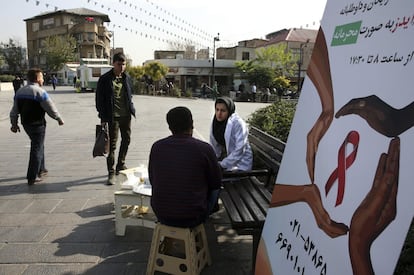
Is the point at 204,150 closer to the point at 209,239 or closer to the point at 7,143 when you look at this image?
the point at 209,239

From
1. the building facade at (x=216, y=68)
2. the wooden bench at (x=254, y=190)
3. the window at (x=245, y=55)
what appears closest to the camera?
the wooden bench at (x=254, y=190)

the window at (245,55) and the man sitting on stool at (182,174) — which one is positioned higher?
the window at (245,55)

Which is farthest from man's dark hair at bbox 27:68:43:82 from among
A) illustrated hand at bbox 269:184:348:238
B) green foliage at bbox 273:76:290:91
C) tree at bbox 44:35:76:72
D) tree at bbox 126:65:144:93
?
tree at bbox 44:35:76:72

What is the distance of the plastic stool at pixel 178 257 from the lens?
10.1 feet

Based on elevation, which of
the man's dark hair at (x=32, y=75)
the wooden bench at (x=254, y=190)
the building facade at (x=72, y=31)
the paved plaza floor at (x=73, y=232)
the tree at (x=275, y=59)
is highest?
the building facade at (x=72, y=31)

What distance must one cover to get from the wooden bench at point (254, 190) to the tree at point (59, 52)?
7167cm

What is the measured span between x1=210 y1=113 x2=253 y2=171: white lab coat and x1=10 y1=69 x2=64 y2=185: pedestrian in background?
9.21ft

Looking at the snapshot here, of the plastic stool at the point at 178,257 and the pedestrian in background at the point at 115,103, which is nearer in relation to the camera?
the plastic stool at the point at 178,257

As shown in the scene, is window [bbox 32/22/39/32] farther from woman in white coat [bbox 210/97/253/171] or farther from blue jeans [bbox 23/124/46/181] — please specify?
woman in white coat [bbox 210/97/253/171]

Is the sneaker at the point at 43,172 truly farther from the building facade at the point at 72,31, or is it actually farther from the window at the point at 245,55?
the building facade at the point at 72,31

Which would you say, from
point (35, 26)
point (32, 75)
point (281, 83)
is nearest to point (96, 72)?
point (281, 83)

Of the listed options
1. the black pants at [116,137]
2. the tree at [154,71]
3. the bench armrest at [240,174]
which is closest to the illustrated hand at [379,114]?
the bench armrest at [240,174]

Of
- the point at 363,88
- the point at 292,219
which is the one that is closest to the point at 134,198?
the point at 292,219

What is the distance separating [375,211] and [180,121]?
6.03 feet
